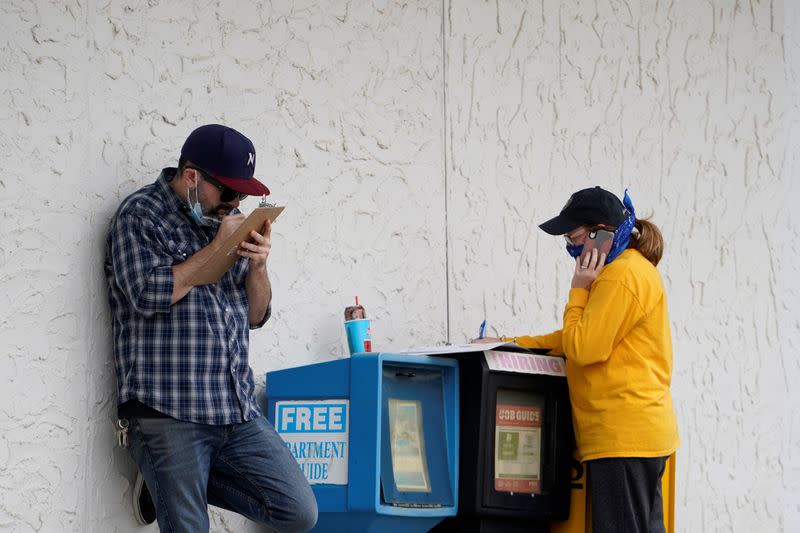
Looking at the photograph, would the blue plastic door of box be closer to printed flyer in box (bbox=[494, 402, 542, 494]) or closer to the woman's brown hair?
printed flyer in box (bbox=[494, 402, 542, 494])

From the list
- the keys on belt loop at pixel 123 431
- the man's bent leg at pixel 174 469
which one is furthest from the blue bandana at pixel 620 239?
the keys on belt loop at pixel 123 431

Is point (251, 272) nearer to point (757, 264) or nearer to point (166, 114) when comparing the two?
point (166, 114)

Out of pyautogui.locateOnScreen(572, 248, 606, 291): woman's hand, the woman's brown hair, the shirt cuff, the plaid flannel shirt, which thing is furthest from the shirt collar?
the woman's brown hair

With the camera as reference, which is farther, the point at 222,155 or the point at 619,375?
the point at 619,375

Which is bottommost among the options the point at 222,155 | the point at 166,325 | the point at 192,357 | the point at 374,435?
the point at 374,435

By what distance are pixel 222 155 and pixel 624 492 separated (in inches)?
74.0

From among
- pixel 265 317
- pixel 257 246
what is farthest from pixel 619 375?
pixel 257 246

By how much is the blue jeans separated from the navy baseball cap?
31.9 inches

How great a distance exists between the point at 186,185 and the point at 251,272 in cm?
41

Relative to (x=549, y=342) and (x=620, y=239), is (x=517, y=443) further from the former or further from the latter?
(x=620, y=239)

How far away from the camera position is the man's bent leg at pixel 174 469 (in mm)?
4090

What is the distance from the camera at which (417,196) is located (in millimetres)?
5668

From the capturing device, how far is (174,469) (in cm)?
409

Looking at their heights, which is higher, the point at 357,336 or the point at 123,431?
the point at 357,336
